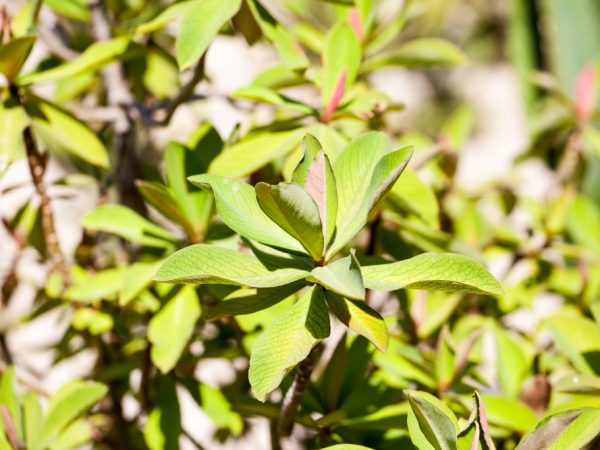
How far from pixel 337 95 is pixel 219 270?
29 cm

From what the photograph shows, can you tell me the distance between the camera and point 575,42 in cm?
176

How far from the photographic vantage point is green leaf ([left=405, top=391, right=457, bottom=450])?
569mm

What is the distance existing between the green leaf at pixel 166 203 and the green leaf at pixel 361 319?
23 centimetres

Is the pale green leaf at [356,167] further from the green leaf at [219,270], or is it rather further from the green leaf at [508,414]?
the green leaf at [508,414]

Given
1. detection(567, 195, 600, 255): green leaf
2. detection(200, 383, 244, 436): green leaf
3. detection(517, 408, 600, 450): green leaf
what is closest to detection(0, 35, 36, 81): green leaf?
detection(200, 383, 244, 436): green leaf

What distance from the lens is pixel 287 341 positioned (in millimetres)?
581

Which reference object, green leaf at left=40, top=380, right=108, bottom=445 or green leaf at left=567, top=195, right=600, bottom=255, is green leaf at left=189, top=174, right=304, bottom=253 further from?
green leaf at left=567, top=195, right=600, bottom=255

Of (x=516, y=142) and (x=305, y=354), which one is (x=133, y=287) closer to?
(x=305, y=354)

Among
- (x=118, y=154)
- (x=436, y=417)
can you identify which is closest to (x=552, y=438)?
(x=436, y=417)

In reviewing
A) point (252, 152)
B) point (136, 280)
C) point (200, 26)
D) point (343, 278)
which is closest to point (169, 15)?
point (200, 26)

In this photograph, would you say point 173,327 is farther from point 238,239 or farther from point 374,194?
point 374,194

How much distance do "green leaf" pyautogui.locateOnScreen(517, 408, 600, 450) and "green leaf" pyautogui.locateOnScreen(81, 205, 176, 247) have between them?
1.46 ft

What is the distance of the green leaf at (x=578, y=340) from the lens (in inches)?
30.2

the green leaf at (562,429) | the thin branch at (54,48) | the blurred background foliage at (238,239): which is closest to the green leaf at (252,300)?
the blurred background foliage at (238,239)
